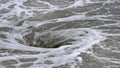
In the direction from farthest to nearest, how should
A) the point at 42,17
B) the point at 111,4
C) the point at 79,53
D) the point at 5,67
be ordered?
the point at 111,4 → the point at 42,17 → the point at 79,53 → the point at 5,67

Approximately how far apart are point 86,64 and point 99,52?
11.7 inches

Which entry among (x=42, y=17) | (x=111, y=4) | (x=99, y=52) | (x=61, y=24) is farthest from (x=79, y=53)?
(x=111, y=4)

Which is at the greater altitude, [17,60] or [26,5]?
[26,5]

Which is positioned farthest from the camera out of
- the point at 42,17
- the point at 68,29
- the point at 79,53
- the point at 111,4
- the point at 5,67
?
the point at 111,4

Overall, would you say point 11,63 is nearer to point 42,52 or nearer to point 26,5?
point 42,52

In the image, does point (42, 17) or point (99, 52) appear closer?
point (99, 52)

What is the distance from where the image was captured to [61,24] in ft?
12.6

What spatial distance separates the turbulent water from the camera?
→ 9.61 feet

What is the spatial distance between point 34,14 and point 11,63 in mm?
1419

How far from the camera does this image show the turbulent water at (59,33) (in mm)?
2930

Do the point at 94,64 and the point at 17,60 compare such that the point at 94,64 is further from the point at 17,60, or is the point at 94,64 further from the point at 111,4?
the point at 111,4

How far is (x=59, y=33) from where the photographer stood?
11.9ft

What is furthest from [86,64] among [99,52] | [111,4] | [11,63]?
[111,4]

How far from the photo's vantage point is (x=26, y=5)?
15.0 feet
